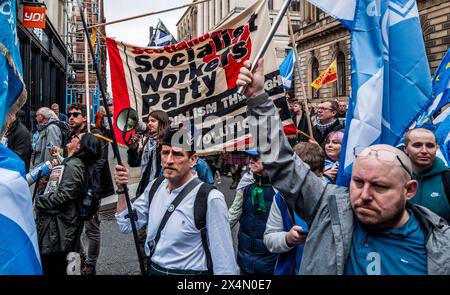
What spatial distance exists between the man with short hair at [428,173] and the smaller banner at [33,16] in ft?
34.0

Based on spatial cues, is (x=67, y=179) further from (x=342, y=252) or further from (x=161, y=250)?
(x=342, y=252)

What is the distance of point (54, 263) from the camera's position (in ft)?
13.1

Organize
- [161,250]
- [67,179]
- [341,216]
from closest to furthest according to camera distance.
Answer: [341,216] → [161,250] → [67,179]

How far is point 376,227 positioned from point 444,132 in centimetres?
309

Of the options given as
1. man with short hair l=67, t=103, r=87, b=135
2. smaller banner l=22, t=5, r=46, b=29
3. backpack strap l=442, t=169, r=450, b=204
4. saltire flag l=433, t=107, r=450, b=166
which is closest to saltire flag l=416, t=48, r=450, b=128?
saltire flag l=433, t=107, r=450, b=166

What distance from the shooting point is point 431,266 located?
5.75 feet

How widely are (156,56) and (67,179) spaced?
4.87 feet

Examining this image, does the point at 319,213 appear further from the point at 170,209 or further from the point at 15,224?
Result: the point at 15,224

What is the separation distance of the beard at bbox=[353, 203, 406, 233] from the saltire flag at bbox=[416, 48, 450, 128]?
9.29 ft

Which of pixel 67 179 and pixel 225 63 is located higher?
pixel 225 63

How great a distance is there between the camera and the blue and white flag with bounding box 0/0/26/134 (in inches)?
80.8

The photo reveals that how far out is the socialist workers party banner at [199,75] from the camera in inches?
171
